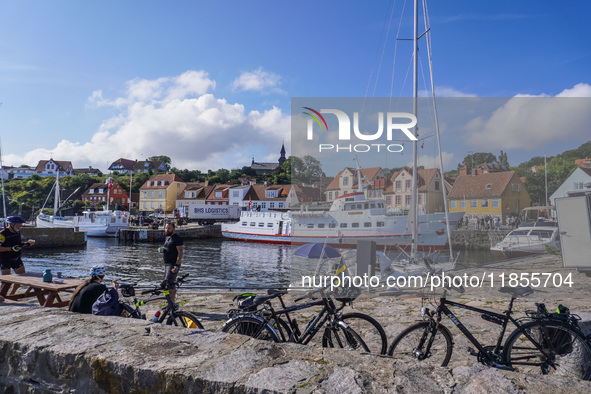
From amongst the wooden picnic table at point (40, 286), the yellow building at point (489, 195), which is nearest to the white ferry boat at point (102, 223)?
the yellow building at point (489, 195)

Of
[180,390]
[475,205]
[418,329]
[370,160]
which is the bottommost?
[418,329]

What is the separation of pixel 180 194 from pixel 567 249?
276ft

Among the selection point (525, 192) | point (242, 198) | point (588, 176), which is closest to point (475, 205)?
point (525, 192)

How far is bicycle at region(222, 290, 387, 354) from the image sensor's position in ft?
12.3

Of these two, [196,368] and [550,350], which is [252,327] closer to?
[196,368]

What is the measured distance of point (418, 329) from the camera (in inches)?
154

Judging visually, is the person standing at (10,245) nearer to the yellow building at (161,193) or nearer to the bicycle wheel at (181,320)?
the bicycle wheel at (181,320)

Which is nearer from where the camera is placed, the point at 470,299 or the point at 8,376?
the point at 8,376

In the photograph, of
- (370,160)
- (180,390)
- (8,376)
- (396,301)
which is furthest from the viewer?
(370,160)

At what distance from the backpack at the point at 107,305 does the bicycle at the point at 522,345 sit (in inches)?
110

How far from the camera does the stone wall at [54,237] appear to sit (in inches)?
1411

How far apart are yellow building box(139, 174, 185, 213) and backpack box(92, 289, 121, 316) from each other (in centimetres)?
8409

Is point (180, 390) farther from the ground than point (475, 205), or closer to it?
closer to it

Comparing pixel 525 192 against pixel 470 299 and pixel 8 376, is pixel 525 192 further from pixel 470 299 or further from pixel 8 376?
pixel 8 376
